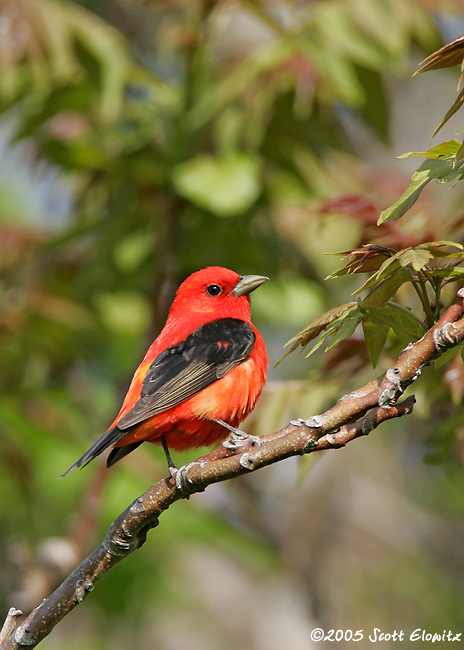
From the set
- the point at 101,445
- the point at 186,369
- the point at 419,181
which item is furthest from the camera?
the point at 186,369

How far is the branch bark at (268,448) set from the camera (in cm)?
195

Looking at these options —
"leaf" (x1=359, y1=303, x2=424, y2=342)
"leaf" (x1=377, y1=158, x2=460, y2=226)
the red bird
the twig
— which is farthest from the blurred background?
the twig

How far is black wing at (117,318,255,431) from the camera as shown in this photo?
3301 millimetres

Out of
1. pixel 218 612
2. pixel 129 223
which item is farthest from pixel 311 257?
pixel 218 612

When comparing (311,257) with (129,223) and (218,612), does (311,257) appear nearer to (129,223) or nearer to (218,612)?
(129,223)

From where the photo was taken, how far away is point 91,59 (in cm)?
518

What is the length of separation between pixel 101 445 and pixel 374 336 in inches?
51.6

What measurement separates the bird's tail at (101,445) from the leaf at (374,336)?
127 cm

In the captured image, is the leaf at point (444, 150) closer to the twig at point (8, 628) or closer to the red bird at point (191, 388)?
the red bird at point (191, 388)

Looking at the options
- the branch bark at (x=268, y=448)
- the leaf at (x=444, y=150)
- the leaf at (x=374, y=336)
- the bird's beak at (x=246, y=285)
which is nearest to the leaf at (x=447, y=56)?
the leaf at (x=444, y=150)

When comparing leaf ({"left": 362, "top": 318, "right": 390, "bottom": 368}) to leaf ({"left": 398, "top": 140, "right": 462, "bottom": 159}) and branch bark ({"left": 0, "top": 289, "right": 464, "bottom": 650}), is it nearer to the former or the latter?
branch bark ({"left": 0, "top": 289, "right": 464, "bottom": 650})

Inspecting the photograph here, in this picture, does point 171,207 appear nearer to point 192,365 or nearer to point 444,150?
point 192,365

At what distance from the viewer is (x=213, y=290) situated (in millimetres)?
4094

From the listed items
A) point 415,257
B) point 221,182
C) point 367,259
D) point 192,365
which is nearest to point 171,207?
point 221,182
